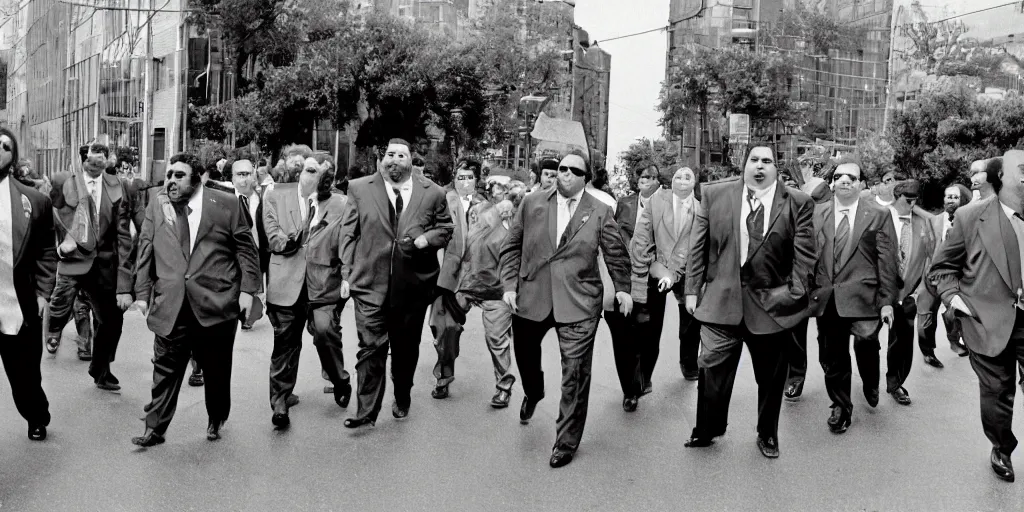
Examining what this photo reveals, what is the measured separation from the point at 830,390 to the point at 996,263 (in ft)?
5.22

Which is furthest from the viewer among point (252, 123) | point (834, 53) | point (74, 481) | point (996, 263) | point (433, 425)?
point (834, 53)

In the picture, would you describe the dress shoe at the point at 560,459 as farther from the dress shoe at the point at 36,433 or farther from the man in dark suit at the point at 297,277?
the dress shoe at the point at 36,433

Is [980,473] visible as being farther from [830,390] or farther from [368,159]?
[368,159]

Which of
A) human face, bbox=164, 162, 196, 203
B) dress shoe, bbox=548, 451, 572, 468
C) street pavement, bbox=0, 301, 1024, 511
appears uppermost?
human face, bbox=164, 162, 196, 203

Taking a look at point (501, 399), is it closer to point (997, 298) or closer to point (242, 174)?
point (242, 174)

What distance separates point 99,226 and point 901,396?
Answer: 244 inches

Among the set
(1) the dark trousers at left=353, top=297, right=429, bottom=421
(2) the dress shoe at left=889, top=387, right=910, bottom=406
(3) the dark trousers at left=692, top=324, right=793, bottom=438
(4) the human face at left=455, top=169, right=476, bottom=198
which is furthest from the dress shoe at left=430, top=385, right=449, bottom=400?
(4) the human face at left=455, top=169, right=476, bottom=198

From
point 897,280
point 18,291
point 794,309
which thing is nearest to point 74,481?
point 18,291

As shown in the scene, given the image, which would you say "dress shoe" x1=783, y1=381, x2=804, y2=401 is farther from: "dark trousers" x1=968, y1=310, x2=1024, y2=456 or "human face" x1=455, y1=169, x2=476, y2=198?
"human face" x1=455, y1=169, x2=476, y2=198

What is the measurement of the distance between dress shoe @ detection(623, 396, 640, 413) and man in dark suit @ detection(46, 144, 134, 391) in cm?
363

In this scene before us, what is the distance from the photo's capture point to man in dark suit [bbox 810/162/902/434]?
23.0ft

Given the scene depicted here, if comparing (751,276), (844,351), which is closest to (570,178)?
(751,276)

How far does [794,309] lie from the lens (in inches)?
236

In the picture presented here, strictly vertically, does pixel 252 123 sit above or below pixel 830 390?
above
